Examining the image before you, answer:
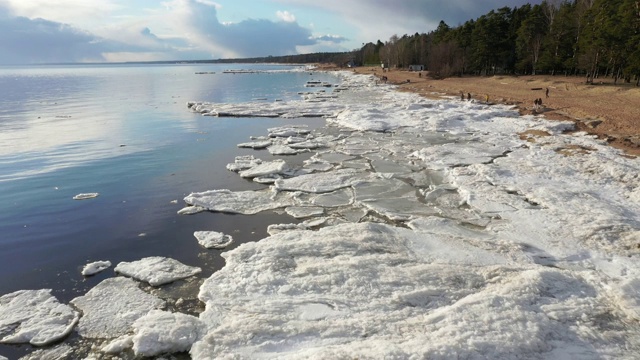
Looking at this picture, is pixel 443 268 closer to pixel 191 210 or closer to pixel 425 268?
pixel 425 268

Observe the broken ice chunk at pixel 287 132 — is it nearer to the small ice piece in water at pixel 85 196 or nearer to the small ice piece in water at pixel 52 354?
the small ice piece in water at pixel 85 196

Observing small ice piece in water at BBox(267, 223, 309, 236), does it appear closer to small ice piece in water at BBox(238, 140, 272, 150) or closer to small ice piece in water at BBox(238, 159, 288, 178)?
small ice piece in water at BBox(238, 159, 288, 178)

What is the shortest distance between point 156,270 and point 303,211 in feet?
11.5

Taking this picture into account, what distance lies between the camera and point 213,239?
7.59 metres

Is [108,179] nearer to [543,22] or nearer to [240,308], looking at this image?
[240,308]

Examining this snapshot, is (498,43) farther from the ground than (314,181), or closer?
farther from the ground

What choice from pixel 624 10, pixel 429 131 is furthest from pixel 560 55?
pixel 429 131

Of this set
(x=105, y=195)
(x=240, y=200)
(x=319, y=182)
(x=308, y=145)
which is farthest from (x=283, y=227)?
(x=308, y=145)

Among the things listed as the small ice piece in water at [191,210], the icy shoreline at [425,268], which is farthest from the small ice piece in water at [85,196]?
the small ice piece in water at [191,210]

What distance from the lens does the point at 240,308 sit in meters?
5.32

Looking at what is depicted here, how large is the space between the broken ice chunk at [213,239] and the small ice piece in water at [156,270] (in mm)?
767

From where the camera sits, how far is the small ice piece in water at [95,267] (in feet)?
21.3

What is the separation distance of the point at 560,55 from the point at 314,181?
4044 centimetres

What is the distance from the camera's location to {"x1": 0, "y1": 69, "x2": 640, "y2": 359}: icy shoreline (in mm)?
4566
